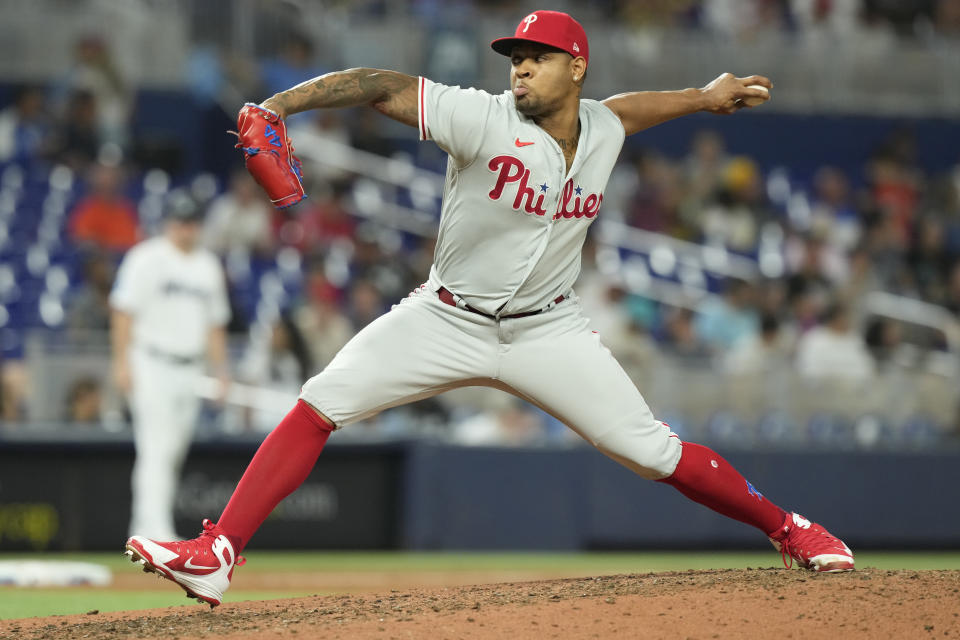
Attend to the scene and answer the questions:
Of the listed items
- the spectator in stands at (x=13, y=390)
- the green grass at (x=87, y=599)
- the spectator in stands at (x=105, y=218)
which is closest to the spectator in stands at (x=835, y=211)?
the spectator in stands at (x=105, y=218)

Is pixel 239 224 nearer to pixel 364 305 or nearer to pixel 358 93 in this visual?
pixel 364 305

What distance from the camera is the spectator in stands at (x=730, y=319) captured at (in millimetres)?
11984

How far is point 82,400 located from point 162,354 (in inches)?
55.7

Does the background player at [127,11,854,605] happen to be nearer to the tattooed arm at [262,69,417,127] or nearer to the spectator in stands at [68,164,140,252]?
the tattooed arm at [262,69,417,127]

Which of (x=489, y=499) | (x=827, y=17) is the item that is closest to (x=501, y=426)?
(x=489, y=499)

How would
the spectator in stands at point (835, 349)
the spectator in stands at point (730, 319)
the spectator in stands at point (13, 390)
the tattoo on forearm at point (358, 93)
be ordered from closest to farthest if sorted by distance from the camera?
the tattoo on forearm at point (358, 93)
the spectator in stands at point (13, 390)
the spectator in stands at point (835, 349)
the spectator in stands at point (730, 319)

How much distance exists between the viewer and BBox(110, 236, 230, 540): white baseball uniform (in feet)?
27.1

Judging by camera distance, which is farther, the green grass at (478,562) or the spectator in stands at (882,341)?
the spectator in stands at (882,341)

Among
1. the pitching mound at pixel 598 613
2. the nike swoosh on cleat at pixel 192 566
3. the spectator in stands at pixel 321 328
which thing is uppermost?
the spectator in stands at pixel 321 328

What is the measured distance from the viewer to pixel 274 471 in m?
4.59

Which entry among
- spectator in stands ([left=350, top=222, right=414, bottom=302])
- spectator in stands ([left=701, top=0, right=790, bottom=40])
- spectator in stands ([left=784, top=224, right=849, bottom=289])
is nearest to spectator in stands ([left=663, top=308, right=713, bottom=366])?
spectator in stands ([left=784, top=224, right=849, bottom=289])

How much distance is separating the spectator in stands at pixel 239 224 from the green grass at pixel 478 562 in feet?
11.8

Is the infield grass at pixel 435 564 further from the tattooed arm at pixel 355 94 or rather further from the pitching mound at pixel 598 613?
the tattooed arm at pixel 355 94

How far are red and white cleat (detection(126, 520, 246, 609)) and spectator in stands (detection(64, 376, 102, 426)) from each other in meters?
5.29
